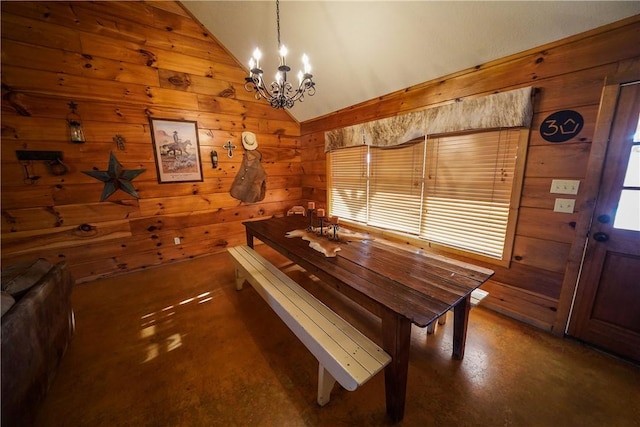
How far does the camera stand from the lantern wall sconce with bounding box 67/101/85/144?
235 centimetres

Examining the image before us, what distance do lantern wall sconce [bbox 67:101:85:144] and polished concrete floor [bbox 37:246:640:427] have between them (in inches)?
69.7

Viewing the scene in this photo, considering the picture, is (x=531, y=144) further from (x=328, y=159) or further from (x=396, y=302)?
(x=328, y=159)

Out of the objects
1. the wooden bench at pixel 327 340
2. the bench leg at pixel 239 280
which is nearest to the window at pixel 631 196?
the wooden bench at pixel 327 340

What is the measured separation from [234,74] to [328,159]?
5.86 feet

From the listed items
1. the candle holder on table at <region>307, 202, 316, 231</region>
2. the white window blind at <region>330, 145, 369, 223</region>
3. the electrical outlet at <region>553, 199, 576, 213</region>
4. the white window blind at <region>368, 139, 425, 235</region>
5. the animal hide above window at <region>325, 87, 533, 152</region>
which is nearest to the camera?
the electrical outlet at <region>553, 199, 576, 213</region>

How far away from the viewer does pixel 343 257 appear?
1612 mm

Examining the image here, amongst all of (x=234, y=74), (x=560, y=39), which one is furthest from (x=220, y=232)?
(x=560, y=39)

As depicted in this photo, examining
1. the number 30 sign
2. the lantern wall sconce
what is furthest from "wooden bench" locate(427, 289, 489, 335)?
the lantern wall sconce

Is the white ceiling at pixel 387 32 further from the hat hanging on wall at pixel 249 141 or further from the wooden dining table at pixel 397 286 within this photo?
the wooden dining table at pixel 397 286

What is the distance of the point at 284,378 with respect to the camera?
4.72 feet

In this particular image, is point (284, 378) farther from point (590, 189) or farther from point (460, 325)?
point (590, 189)

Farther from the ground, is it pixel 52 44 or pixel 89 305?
pixel 52 44

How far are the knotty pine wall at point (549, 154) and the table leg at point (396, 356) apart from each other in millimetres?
1466

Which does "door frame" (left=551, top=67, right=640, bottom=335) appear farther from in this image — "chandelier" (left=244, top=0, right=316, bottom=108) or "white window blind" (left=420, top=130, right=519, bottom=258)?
"chandelier" (left=244, top=0, right=316, bottom=108)
